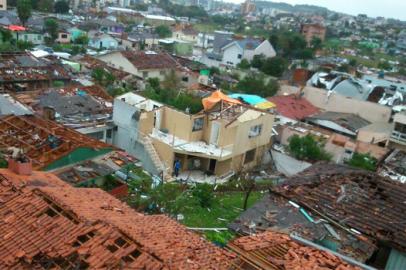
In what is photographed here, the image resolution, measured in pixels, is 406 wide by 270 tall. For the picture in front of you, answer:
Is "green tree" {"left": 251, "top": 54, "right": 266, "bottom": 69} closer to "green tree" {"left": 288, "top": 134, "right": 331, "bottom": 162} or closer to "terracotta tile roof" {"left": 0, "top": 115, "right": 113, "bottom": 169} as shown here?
"green tree" {"left": 288, "top": 134, "right": 331, "bottom": 162}

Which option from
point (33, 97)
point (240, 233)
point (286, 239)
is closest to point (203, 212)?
point (240, 233)

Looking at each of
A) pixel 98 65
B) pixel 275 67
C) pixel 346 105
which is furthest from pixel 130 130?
pixel 275 67

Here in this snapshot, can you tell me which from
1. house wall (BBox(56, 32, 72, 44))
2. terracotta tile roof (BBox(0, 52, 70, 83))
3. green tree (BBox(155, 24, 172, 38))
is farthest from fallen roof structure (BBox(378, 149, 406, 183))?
green tree (BBox(155, 24, 172, 38))

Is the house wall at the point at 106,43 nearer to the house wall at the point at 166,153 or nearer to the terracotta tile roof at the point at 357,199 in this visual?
the house wall at the point at 166,153

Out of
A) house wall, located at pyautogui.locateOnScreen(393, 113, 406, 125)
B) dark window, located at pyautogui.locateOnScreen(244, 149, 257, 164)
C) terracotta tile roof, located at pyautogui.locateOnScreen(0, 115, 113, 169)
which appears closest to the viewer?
terracotta tile roof, located at pyautogui.locateOnScreen(0, 115, 113, 169)

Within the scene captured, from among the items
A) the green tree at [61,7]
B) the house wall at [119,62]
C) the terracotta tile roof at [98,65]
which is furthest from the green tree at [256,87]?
the green tree at [61,7]
